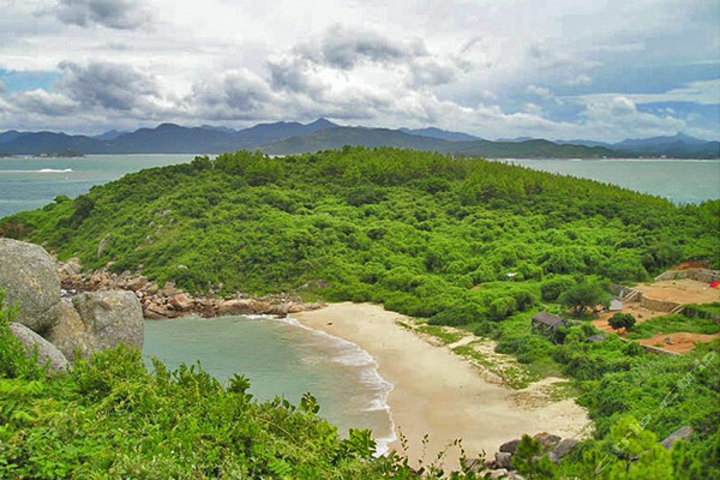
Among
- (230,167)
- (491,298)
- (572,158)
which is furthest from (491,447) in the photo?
A: (572,158)

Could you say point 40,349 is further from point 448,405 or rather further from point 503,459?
point 448,405

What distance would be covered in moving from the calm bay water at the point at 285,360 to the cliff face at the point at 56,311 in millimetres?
7747

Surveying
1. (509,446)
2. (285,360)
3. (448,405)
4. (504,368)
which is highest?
(509,446)

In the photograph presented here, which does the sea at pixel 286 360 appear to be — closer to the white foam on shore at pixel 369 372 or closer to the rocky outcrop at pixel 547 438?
the white foam on shore at pixel 369 372

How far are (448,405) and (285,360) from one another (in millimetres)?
7947

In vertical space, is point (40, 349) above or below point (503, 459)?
above

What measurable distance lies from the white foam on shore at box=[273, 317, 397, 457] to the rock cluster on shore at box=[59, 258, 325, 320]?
12.5 feet

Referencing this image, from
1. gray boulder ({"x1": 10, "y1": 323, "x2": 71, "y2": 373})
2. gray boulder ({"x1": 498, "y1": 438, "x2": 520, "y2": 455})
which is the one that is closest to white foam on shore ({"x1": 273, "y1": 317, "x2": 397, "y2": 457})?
gray boulder ({"x1": 498, "y1": 438, "x2": 520, "y2": 455})

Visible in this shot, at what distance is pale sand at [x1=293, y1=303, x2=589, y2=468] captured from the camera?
16.2 m

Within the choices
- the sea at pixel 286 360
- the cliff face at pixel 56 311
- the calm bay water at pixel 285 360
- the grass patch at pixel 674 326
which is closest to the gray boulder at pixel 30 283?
the cliff face at pixel 56 311

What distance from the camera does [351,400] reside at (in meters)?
19.4

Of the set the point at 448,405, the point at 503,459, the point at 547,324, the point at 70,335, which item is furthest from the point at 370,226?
the point at 70,335

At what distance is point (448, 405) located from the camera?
18.7 metres

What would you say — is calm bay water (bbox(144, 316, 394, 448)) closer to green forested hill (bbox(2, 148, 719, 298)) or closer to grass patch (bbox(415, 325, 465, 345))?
grass patch (bbox(415, 325, 465, 345))
